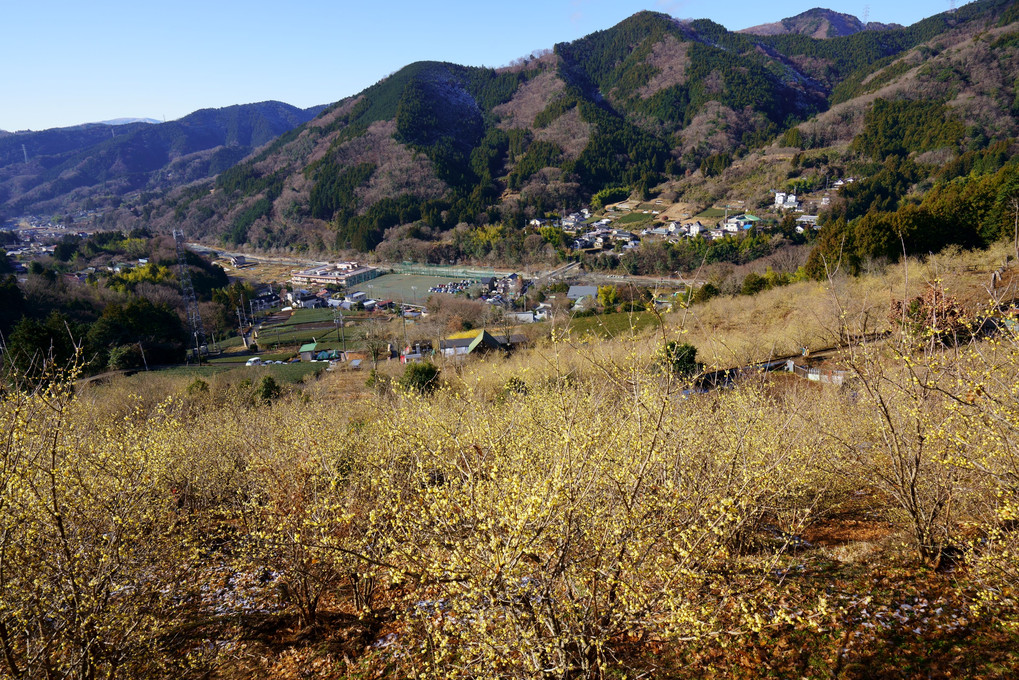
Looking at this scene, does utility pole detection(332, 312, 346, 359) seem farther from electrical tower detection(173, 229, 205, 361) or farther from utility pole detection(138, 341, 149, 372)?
utility pole detection(138, 341, 149, 372)

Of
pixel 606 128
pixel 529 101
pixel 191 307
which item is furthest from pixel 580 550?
pixel 529 101

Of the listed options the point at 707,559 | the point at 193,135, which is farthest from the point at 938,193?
the point at 193,135

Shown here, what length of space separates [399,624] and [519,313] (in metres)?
29.9

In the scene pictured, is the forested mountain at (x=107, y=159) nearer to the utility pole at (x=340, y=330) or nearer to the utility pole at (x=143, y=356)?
the utility pole at (x=340, y=330)

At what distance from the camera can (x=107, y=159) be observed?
13788 cm

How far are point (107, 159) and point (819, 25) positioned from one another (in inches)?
7607

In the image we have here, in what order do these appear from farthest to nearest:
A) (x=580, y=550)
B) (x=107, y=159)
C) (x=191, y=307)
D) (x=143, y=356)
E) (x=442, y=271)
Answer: (x=107, y=159)
(x=442, y=271)
(x=191, y=307)
(x=143, y=356)
(x=580, y=550)

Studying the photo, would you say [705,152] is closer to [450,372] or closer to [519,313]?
[519,313]

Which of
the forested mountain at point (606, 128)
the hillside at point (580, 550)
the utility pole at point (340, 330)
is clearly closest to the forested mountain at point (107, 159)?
the forested mountain at point (606, 128)

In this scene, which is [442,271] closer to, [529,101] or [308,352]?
[308,352]

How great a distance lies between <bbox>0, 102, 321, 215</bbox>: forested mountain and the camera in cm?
12444

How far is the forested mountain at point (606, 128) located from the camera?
57344mm

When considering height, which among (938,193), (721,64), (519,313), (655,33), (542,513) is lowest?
(519,313)

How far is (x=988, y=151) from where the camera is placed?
135 feet
